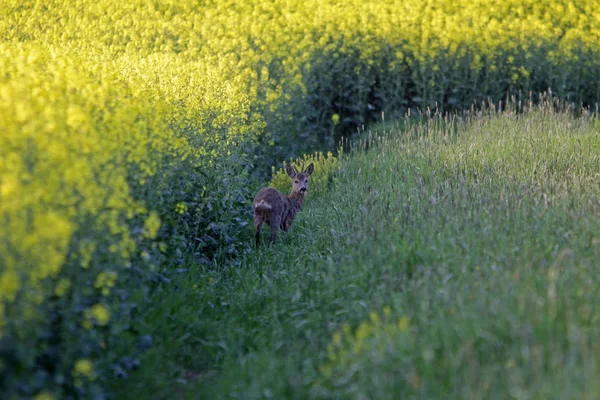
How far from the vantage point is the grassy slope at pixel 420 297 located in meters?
4.79

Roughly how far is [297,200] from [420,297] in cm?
481

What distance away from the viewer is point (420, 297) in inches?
230

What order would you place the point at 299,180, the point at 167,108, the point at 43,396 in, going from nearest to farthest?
1. the point at 43,396
2. the point at 167,108
3. the point at 299,180

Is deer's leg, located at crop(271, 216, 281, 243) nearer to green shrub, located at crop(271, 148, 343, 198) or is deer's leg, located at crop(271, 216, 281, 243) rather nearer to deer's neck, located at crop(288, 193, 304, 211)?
deer's neck, located at crop(288, 193, 304, 211)

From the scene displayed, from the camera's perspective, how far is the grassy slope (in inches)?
189

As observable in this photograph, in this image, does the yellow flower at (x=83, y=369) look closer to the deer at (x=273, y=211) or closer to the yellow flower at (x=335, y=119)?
the deer at (x=273, y=211)

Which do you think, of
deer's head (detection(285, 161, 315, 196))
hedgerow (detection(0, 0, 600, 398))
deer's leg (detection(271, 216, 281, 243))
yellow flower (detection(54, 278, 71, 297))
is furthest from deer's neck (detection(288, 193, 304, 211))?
yellow flower (detection(54, 278, 71, 297))

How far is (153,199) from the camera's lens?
6.56 metres

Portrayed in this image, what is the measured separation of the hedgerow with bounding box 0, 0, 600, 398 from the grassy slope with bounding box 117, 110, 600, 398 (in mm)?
593

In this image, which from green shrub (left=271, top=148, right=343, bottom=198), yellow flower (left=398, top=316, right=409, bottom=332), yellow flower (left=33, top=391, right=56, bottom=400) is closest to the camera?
yellow flower (left=33, top=391, right=56, bottom=400)

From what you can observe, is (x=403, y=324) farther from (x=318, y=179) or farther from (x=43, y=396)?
(x=318, y=179)

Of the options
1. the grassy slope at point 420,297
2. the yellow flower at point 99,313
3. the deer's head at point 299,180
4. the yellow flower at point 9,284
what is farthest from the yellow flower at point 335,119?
the yellow flower at point 9,284

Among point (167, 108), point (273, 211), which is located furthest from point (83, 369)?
point (273, 211)

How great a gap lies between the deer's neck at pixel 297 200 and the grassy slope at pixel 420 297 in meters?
0.28
